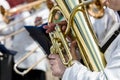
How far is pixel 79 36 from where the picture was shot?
1.61 metres

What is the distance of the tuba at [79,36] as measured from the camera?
1537mm

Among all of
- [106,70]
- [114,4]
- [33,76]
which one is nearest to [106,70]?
[106,70]

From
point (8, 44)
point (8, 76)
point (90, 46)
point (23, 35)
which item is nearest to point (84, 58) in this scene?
point (90, 46)

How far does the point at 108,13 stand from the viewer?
2.25 m

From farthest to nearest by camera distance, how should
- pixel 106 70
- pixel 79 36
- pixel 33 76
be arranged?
pixel 33 76 → pixel 79 36 → pixel 106 70

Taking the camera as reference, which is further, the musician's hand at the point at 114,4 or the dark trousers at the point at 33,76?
the dark trousers at the point at 33,76

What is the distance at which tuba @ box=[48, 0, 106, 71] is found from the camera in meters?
1.54

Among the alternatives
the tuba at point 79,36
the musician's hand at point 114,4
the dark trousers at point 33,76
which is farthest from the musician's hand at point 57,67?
the dark trousers at point 33,76

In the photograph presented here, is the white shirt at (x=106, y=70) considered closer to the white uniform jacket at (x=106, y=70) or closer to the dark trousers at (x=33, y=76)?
the white uniform jacket at (x=106, y=70)

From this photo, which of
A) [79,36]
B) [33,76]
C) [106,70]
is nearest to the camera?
[106,70]

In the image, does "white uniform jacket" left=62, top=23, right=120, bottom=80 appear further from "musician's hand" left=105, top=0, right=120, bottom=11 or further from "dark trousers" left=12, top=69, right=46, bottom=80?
"dark trousers" left=12, top=69, right=46, bottom=80

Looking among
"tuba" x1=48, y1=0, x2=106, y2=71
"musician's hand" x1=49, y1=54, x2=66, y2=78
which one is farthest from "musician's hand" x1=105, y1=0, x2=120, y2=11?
"musician's hand" x1=49, y1=54, x2=66, y2=78

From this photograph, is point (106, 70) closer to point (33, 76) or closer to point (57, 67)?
point (57, 67)

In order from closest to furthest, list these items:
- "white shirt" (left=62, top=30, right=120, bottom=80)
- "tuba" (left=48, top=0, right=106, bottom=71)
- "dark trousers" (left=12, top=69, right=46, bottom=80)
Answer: "white shirt" (left=62, top=30, right=120, bottom=80) < "tuba" (left=48, top=0, right=106, bottom=71) < "dark trousers" (left=12, top=69, right=46, bottom=80)
